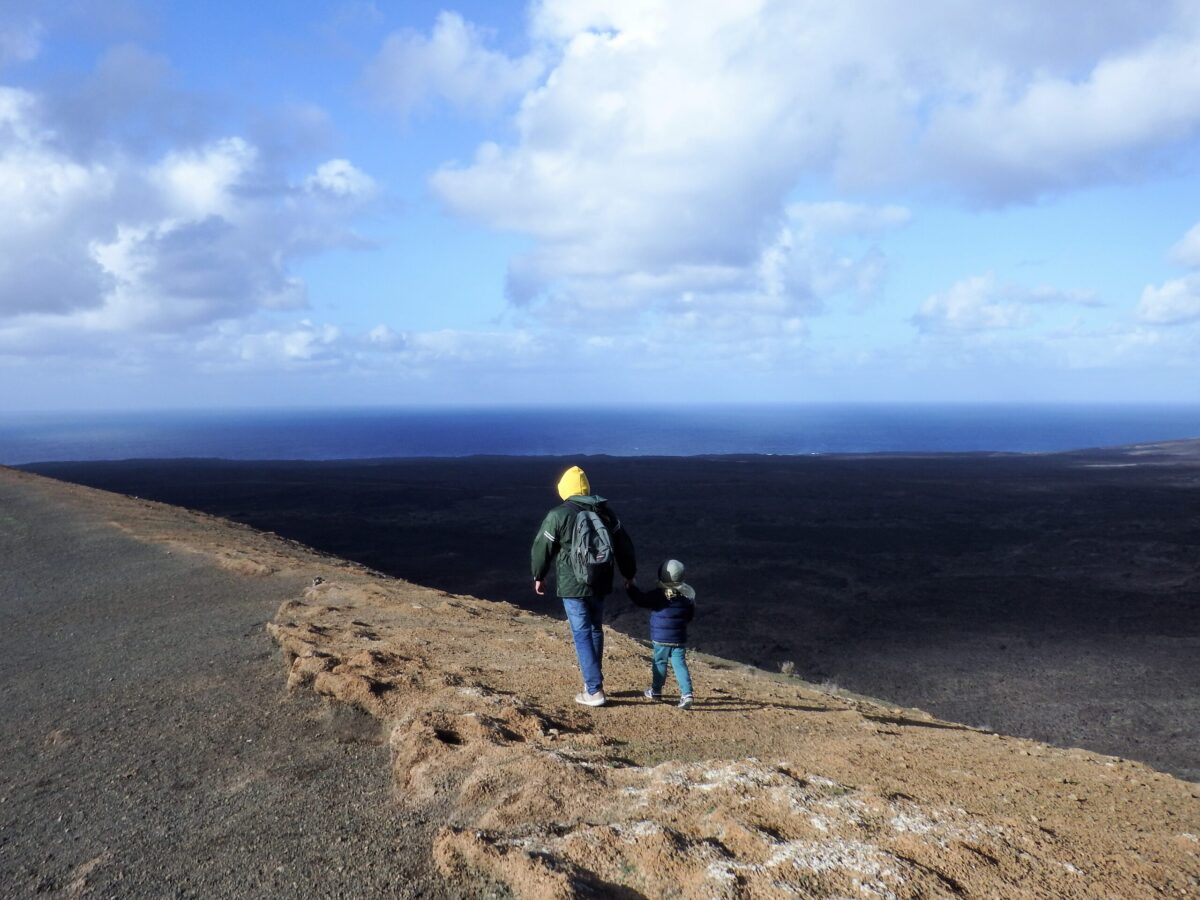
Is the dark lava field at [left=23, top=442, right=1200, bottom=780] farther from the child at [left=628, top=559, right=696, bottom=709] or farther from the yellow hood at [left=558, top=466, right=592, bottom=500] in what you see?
the yellow hood at [left=558, top=466, right=592, bottom=500]

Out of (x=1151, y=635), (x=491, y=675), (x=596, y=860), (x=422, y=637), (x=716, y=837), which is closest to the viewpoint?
(x=596, y=860)

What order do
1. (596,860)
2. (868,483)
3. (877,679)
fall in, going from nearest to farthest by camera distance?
(596,860), (877,679), (868,483)

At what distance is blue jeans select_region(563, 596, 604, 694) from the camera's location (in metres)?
5.82

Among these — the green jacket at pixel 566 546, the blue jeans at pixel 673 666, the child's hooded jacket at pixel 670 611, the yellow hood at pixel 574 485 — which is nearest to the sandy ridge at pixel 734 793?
the blue jeans at pixel 673 666

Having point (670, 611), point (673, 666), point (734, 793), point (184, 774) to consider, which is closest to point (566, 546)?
point (670, 611)

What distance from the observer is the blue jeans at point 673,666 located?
20.4ft

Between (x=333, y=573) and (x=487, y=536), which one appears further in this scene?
(x=487, y=536)

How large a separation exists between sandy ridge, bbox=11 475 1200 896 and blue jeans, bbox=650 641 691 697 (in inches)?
9.8

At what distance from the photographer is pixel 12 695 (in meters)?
7.19

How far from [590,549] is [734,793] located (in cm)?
211

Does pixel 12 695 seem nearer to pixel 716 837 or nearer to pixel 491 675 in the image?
pixel 491 675

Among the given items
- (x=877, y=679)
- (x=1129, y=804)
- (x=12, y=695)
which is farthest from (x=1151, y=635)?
(x=12, y=695)

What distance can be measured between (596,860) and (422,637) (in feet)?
19.4

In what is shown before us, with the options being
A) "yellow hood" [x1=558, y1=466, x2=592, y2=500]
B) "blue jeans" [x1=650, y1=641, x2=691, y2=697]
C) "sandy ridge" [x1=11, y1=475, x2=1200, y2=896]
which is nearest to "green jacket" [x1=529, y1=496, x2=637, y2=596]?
"yellow hood" [x1=558, y1=466, x2=592, y2=500]
